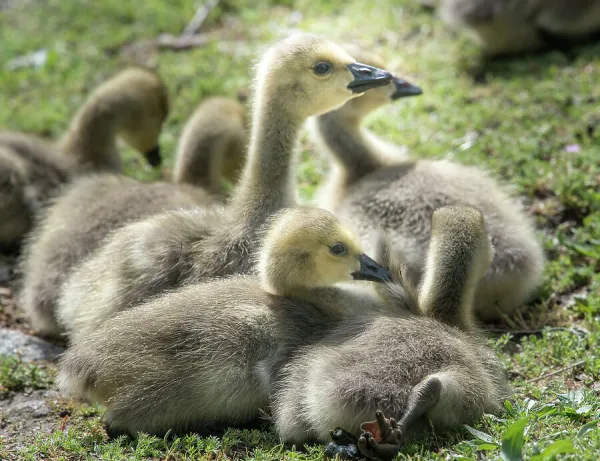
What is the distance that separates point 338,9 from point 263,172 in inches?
170

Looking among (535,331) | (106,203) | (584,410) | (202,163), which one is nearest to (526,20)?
(202,163)

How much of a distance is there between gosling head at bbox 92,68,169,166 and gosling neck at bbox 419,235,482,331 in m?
2.99

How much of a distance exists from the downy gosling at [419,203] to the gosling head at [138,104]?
56.9 inches

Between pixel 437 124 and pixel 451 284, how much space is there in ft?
9.08

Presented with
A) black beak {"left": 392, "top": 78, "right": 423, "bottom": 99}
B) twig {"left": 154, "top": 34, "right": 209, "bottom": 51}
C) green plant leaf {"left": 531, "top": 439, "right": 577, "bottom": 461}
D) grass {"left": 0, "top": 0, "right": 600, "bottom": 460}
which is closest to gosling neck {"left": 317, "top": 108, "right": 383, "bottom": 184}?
black beak {"left": 392, "top": 78, "right": 423, "bottom": 99}

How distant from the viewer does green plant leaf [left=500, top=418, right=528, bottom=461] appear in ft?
9.82

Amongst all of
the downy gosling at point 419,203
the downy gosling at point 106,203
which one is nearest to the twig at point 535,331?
the downy gosling at point 419,203

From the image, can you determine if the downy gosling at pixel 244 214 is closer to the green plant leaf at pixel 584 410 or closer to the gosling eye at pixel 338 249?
the gosling eye at pixel 338 249

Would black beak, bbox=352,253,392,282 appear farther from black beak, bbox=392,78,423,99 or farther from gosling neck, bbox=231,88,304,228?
black beak, bbox=392,78,423,99

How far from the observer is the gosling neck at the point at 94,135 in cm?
595

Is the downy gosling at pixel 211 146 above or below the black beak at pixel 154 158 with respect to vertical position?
above

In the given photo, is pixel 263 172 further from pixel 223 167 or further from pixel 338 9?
pixel 338 9

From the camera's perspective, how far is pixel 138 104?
6012 millimetres

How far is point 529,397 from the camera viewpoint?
12.0ft
